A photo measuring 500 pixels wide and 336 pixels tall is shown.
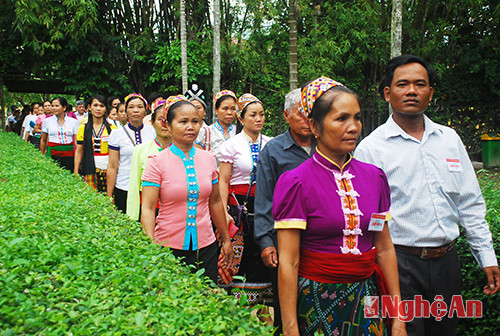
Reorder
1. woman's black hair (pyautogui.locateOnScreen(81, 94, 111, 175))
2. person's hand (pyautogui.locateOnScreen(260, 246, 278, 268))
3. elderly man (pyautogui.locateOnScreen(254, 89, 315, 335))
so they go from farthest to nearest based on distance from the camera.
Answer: woman's black hair (pyautogui.locateOnScreen(81, 94, 111, 175)), elderly man (pyautogui.locateOnScreen(254, 89, 315, 335)), person's hand (pyautogui.locateOnScreen(260, 246, 278, 268))

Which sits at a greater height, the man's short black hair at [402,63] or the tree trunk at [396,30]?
the tree trunk at [396,30]

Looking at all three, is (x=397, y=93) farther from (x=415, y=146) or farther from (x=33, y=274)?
(x=33, y=274)

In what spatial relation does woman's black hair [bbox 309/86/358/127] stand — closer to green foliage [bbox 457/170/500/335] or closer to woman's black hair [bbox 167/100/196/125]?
woman's black hair [bbox 167/100/196/125]

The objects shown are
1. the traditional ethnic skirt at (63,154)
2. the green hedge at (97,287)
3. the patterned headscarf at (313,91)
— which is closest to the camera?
the green hedge at (97,287)

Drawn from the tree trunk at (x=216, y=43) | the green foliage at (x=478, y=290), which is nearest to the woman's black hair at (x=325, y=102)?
the green foliage at (x=478, y=290)

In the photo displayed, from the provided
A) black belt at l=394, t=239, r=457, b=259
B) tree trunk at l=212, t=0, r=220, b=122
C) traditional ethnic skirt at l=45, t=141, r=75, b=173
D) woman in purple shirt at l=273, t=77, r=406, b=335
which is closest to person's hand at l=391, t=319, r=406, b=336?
woman in purple shirt at l=273, t=77, r=406, b=335

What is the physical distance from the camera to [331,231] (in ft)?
8.54

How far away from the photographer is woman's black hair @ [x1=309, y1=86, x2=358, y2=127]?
2646 mm

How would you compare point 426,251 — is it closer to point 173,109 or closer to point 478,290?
point 478,290

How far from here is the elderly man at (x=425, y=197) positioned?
3197 millimetres

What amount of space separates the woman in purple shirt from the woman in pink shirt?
4.87 feet

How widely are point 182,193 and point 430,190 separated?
1.86m

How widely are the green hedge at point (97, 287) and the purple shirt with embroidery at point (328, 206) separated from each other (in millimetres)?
574

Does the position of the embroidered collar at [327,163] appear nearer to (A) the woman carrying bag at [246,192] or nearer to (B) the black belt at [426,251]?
(B) the black belt at [426,251]
